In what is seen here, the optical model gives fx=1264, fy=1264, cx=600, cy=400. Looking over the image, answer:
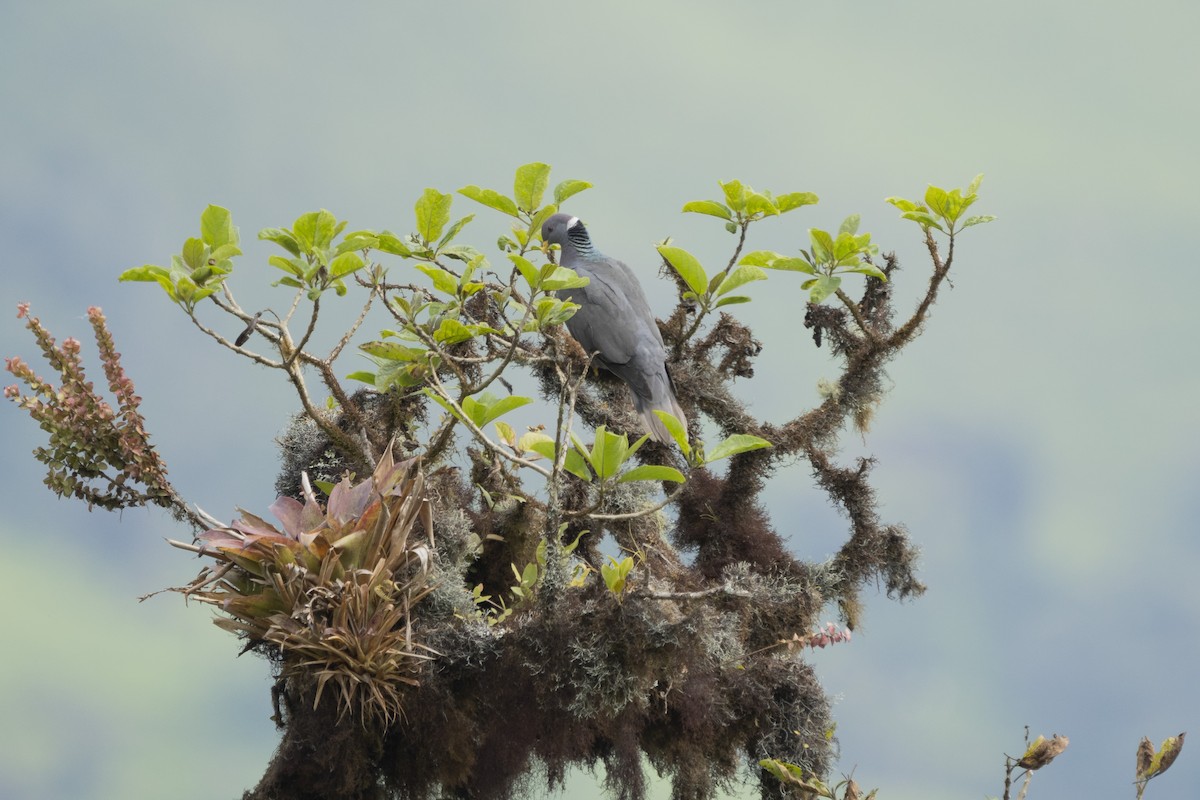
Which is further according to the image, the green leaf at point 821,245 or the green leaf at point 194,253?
the green leaf at point 821,245

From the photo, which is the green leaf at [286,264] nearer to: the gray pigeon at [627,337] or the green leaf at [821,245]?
the gray pigeon at [627,337]

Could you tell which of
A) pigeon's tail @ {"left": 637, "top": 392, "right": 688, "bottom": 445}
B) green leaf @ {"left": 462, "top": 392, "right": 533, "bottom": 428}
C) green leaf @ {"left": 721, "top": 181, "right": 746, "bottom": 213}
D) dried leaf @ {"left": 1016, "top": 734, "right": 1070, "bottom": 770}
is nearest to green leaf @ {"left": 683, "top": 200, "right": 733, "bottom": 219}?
green leaf @ {"left": 721, "top": 181, "right": 746, "bottom": 213}

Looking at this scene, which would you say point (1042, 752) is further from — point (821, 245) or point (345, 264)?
point (345, 264)

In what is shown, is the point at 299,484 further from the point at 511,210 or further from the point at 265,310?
the point at 511,210

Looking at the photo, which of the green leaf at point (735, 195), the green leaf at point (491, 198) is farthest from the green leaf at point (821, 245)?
the green leaf at point (491, 198)

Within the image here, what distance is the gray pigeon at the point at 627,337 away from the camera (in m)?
2.94

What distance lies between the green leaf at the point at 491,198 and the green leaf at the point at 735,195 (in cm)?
44

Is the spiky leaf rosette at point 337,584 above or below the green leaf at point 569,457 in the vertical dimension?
below

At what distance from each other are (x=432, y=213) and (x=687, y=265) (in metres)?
0.51

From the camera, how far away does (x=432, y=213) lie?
95.9 inches

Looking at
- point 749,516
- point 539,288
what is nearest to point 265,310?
point 539,288

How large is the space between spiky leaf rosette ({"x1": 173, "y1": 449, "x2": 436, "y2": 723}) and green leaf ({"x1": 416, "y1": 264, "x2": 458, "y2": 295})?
337mm

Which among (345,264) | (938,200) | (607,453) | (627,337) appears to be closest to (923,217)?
(938,200)

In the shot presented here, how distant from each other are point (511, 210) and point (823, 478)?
1.06 metres
